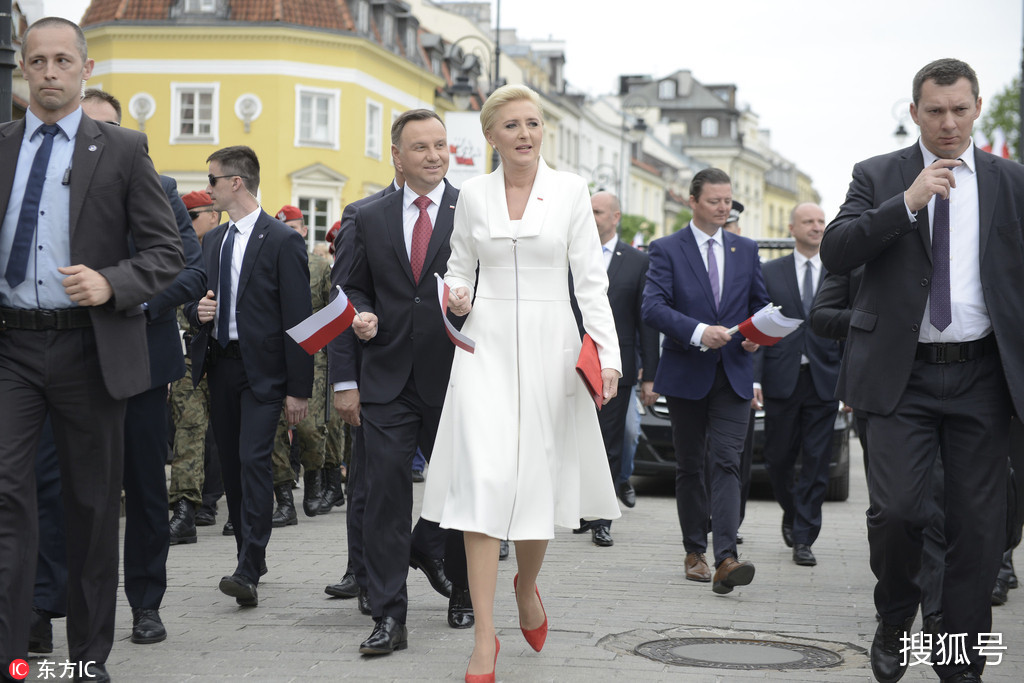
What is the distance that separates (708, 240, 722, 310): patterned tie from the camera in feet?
28.2

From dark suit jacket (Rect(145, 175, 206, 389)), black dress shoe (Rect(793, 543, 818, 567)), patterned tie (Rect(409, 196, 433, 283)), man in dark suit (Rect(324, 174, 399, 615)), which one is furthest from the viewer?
black dress shoe (Rect(793, 543, 818, 567))

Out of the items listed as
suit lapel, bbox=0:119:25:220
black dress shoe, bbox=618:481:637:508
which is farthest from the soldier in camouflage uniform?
suit lapel, bbox=0:119:25:220

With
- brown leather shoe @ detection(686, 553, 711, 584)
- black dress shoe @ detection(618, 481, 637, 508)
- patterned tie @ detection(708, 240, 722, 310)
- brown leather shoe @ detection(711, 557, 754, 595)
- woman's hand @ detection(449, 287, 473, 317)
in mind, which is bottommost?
black dress shoe @ detection(618, 481, 637, 508)

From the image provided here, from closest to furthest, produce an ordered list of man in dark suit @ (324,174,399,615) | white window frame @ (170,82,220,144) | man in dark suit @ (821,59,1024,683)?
man in dark suit @ (821,59,1024,683), man in dark suit @ (324,174,399,615), white window frame @ (170,82,220,144)

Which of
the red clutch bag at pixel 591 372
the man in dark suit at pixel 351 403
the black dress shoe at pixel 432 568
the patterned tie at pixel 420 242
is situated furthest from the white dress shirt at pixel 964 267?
the black dress shoe at pixel 432 568

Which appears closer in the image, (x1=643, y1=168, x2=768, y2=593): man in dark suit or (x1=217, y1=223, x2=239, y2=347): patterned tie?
(x1=217, y1=223, x2=239, y2=347): patterned tie

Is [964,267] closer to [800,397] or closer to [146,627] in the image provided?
[146,627]

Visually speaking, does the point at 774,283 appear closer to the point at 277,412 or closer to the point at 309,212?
the point at 277,412

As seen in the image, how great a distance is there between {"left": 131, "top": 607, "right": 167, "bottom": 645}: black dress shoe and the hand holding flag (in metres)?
3.52

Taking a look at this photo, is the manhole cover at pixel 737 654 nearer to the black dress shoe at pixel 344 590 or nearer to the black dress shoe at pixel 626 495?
the black dress shoe at pixel 344 590

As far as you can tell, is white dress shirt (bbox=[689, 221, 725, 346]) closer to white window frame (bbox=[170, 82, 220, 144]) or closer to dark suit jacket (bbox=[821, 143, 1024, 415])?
dark suit jacket (bbox=[821, 143, 1024, 415])

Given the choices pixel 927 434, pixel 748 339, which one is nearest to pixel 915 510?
pixel 927 434

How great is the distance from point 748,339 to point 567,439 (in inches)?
99.6

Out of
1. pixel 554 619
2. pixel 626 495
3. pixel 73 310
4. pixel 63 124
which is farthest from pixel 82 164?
pixel 626 495
